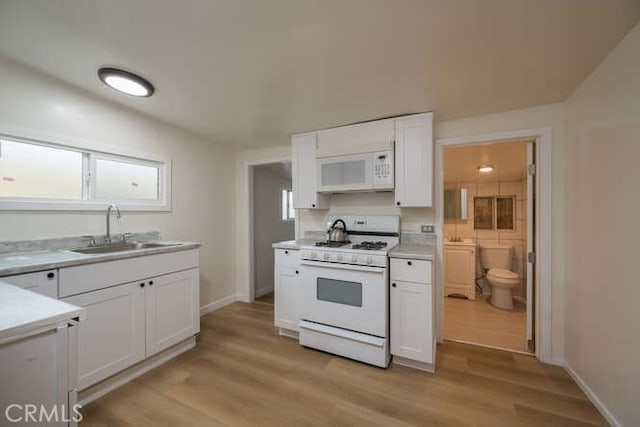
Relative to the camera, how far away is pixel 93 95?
2.11 metres

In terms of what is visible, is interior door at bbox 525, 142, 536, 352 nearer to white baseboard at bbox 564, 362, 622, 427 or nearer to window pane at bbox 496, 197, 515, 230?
white baseboard at bbox 564, 362, 622, 427

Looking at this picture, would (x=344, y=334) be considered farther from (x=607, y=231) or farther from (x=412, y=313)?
(x=607, y=231)

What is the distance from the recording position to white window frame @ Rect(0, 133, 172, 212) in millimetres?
1757

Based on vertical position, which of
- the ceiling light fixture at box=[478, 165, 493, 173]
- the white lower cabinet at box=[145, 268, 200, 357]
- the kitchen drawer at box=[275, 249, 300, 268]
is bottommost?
the white lower cabinet at box=[145, 268, 200, 357]

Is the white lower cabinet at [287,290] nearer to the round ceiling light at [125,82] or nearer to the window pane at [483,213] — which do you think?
the round ceiling light at [125,82]

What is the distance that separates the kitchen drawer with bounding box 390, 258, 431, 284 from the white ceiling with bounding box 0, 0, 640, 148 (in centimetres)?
137

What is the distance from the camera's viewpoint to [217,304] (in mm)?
3328

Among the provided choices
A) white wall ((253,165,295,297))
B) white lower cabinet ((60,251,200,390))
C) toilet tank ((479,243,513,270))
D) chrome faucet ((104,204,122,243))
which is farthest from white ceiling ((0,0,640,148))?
toilet tank ((479,243,513,270))

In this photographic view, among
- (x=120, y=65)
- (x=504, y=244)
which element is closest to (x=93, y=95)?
(x=120, y=65)

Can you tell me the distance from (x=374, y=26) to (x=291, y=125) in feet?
4.96

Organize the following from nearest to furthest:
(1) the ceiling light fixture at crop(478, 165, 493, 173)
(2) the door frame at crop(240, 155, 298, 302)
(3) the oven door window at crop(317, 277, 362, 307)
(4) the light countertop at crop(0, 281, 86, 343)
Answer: (4) the light countertop at crop(0, 281, 86, 343)
(3) the oven door window at crop(317, 277, 362, 307)
(1) the ceiling light fixture at crop(478, 165, 493, 173)
(2) the door frame at crop(240, 155, 298, 302)

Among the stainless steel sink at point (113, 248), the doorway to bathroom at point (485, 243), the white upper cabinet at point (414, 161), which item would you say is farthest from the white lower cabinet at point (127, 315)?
the doorway to bathroom at point (485, 243)

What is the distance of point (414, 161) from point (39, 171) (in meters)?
3.13

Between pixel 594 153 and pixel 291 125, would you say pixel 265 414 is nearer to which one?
pixel 291 125
